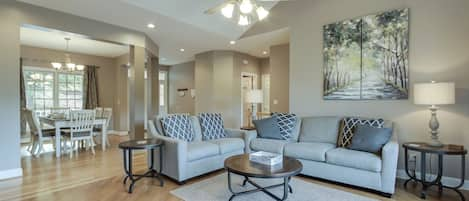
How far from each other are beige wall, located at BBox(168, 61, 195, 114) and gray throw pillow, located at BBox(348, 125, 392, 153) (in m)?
6.71

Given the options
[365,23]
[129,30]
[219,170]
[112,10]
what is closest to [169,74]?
[129,30]

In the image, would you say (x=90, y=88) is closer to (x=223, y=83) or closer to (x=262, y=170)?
(x=223, y=83)

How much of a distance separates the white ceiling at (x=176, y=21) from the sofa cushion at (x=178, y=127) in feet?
6.15

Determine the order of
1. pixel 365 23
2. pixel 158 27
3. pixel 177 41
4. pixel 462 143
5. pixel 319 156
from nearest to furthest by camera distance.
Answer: pixel 462 143, pixel 319 156, pixel 365 23, pixel 158 27, pixel 177 41

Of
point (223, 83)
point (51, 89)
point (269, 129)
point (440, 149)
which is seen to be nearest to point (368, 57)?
point (440, 149)

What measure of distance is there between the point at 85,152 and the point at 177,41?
333cm

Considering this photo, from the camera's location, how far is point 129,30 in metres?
5.17

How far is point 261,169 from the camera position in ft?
8.20

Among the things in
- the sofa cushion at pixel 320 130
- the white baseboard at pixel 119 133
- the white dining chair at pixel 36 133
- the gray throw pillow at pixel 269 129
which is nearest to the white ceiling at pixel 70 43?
the white dining chair at pixel 36 133

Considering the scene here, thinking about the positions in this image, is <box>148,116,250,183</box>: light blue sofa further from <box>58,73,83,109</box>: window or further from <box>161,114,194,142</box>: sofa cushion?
<box>58,73,83,109</box>: window

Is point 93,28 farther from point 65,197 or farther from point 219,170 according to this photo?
point 219,170

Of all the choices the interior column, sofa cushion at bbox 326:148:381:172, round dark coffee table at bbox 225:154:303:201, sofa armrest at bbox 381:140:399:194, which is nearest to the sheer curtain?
the interior column

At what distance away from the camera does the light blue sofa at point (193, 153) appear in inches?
129

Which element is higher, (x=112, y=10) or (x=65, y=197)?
(x=112, y=10)
